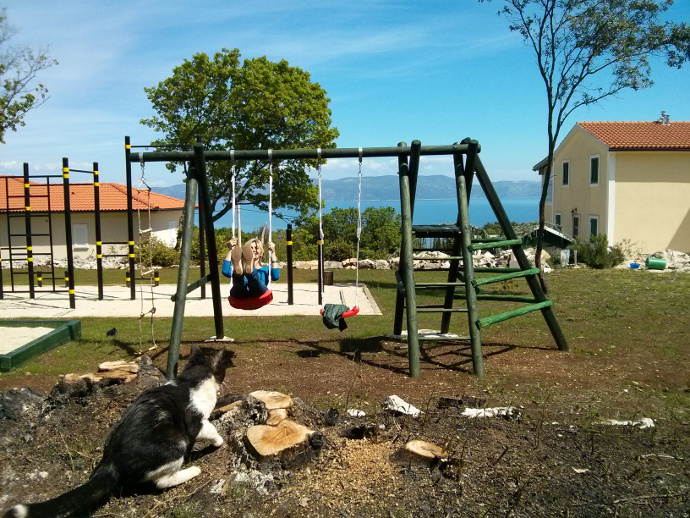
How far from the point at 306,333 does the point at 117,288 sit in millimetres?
8015

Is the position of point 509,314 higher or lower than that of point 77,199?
lower

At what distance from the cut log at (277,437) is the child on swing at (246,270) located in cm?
276

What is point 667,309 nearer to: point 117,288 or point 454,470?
point 454,470

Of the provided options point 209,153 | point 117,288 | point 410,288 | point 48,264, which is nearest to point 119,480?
point 410,288

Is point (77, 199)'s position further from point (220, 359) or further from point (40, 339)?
point (220, 359)

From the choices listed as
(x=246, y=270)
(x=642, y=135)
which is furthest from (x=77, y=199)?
(x=642, y=135)

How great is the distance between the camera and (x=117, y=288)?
14977mm

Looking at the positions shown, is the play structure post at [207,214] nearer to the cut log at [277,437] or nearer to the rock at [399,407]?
the rock at [399,407]

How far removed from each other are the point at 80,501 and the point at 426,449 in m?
2.09

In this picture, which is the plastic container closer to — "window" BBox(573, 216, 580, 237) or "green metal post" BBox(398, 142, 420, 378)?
"window" BBox(573, 216, 580, 237)

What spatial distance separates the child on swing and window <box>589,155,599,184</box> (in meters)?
21.0

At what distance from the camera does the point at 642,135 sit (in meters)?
24.4

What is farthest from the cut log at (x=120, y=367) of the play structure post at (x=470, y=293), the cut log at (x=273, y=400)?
the play structure post at (x=470, y=293)

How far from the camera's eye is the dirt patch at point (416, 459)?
357 cm
